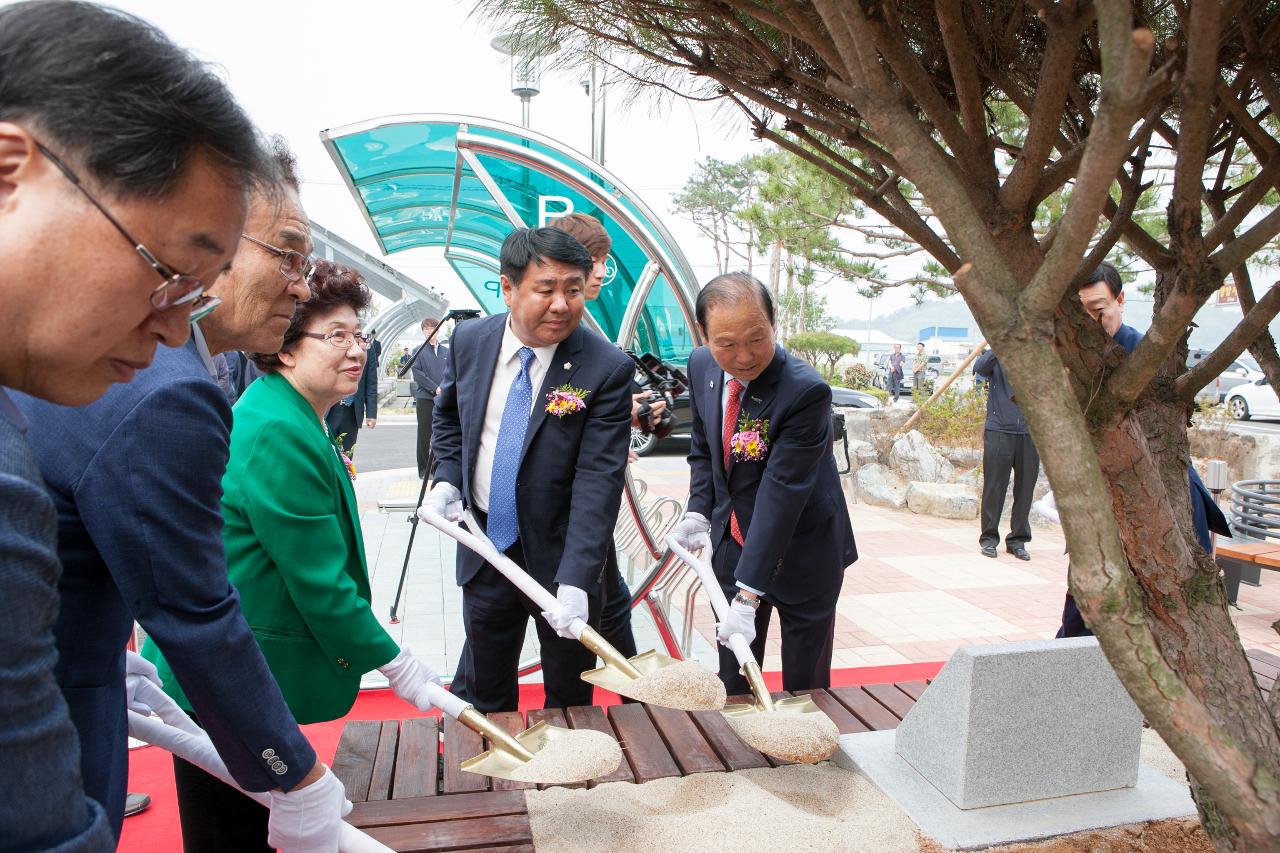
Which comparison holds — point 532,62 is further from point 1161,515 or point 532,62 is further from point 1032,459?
point 1032,459

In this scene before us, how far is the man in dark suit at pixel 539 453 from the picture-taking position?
218 centimetres

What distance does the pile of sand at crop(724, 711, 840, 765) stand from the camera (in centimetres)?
182

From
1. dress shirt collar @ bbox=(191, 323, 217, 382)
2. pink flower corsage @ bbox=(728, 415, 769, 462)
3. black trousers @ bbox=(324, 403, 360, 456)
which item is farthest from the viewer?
black trousers @ bbox=(324, 403, 360, 456)

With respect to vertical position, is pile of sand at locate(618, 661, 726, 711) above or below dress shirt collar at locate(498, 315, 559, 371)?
below

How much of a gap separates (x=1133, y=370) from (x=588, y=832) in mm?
1293

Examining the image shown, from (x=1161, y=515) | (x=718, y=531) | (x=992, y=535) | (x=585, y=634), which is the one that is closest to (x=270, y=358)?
(x=585, y=634)

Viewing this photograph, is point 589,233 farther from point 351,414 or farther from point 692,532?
point 351,414

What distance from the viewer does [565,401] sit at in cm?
222

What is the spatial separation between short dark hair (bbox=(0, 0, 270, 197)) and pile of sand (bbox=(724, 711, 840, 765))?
63.5 inches

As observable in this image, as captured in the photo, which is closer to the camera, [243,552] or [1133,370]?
[1133,370]

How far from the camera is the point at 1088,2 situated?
118cm

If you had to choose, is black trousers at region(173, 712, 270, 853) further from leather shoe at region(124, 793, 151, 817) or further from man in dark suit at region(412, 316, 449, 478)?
man in dark suit at region(412, 316, 449, 478)

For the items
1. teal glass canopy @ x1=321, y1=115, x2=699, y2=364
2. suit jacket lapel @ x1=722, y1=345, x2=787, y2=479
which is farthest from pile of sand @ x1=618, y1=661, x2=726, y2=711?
teal glass canopy @ x1=321, y1=115, x2=699, y2=364

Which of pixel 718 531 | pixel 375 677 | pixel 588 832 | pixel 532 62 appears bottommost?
pixel 375 677
